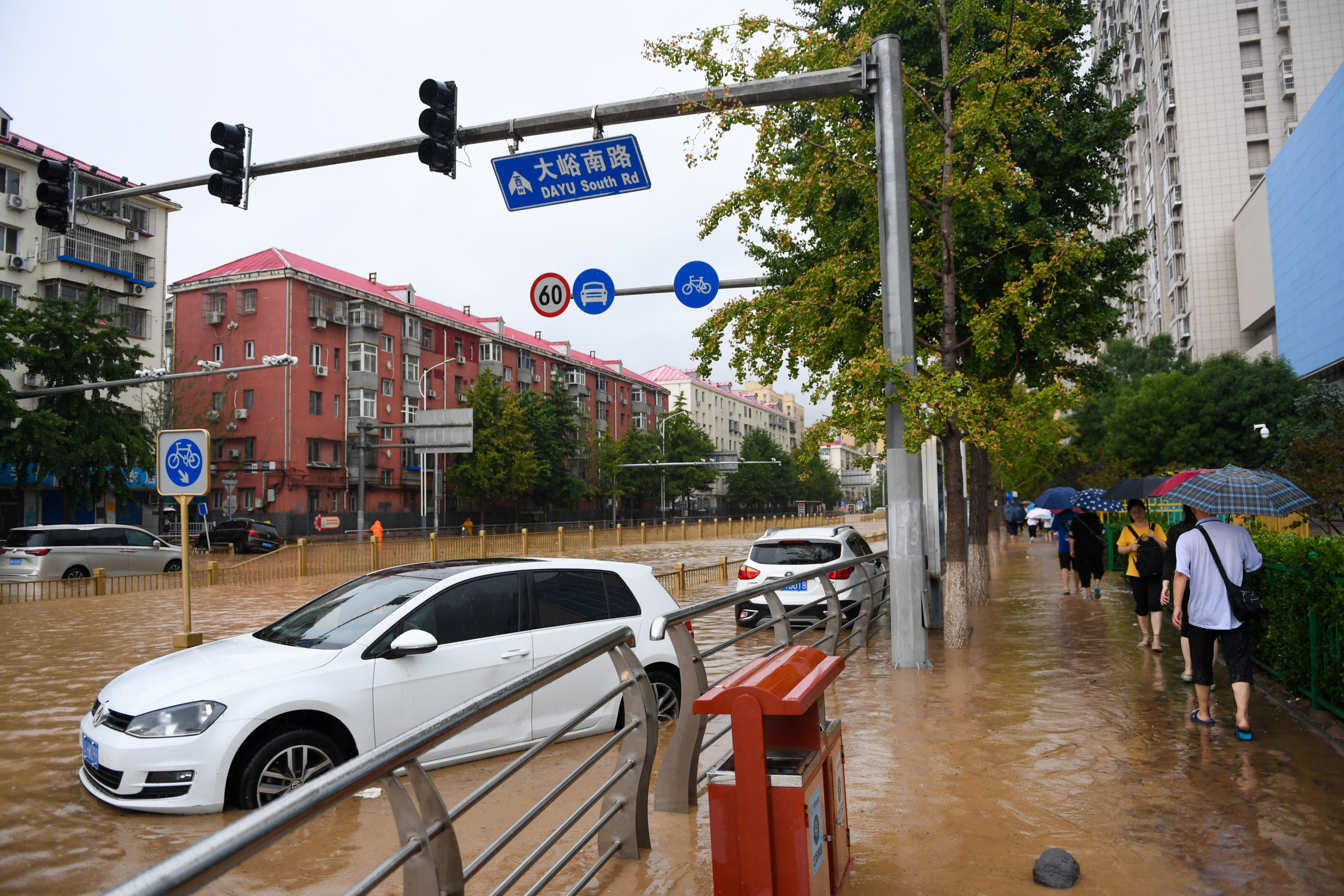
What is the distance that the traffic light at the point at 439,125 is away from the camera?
938cm

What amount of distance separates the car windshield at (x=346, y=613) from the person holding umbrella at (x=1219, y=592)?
576cm

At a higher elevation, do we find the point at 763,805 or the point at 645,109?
the point at 645,109

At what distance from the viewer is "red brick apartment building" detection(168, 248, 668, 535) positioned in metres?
49.9

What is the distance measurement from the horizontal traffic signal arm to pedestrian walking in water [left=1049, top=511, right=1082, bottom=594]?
1235cm

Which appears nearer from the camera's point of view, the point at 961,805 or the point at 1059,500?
the point at 961,805

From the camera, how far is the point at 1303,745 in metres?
6.75

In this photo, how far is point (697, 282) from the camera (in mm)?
12688

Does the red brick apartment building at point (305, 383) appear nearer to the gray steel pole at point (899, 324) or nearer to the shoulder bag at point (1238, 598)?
the gray steel pole at point (899, 324)

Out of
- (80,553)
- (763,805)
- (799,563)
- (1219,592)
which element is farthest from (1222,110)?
(763,805)

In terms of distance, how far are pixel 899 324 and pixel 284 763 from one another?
24.7ft

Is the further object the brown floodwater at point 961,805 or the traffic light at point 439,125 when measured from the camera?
the traffic light at point 439,125

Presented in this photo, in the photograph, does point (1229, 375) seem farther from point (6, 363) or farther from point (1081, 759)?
point (6, 363)

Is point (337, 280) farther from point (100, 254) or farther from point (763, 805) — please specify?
point (763, 805)

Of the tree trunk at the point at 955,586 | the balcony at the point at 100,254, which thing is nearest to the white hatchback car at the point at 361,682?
the tree trunk at the point at 955,586
